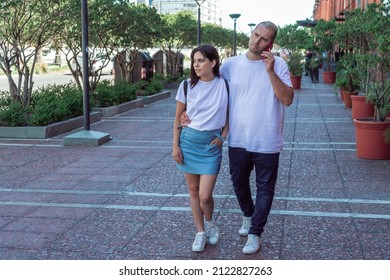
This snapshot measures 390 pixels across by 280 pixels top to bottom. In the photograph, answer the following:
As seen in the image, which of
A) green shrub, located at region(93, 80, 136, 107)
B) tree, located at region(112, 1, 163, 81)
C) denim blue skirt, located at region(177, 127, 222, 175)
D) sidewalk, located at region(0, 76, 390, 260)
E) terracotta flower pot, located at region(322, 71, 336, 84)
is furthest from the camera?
terracotta flower pot, located at region(322, 71, 336, 84)

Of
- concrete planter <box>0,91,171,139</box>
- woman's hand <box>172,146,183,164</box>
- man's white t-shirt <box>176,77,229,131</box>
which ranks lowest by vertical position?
concrete planter <box>0,91,171,139</box>

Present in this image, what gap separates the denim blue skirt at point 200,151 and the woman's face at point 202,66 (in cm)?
42

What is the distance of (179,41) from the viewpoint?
93.7 ft

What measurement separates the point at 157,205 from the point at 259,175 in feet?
6.51

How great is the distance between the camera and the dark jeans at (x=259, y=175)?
4457 millimetres

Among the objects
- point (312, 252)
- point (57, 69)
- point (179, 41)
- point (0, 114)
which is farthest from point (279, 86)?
point (57, 69)

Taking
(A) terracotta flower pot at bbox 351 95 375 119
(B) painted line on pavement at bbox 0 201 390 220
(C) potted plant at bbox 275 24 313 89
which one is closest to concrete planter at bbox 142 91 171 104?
(C) potted plant at bbox 275 24 313 89

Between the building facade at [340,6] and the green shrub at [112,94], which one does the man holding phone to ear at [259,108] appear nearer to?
the green shrub at [112,94]

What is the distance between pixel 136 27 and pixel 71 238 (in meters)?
13.2

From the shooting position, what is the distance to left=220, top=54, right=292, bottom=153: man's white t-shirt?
4.34 meters

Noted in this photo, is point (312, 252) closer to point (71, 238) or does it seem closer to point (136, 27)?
point (71, 238)

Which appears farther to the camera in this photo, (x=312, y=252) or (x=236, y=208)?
(x=236, y=208)

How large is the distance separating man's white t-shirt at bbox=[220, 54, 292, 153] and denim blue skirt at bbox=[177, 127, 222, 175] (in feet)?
0.68

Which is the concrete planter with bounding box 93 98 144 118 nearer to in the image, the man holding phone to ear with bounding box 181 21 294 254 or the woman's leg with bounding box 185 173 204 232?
the woman's leg with bounding box 185 173 204 232
